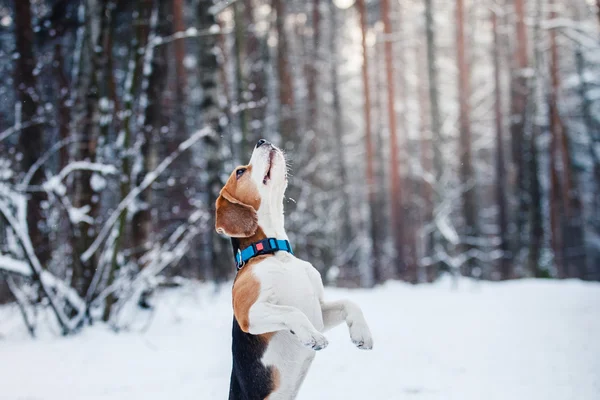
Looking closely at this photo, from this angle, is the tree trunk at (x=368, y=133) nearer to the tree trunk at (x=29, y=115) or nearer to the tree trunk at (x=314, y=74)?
the tree trunk at (x=314, y=74)

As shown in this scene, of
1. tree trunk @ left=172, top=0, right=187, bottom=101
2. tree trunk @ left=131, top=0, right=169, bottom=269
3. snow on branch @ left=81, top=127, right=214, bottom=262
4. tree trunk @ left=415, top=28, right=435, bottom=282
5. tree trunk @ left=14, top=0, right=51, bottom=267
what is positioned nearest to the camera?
snow on branch @ left=81, top=127, right=214, bottom=262

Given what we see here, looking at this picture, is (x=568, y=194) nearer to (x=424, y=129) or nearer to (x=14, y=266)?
(x=424, y=129)

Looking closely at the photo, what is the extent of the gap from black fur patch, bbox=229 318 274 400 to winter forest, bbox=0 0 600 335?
0.94 m

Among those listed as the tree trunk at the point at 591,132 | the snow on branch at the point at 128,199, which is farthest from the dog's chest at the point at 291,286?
the tree trunk at the point at 591,132

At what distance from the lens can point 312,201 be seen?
16562 millimetres

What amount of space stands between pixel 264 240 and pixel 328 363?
8.79ft

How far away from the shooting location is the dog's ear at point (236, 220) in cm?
296

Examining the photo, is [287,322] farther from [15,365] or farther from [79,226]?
[79,226]


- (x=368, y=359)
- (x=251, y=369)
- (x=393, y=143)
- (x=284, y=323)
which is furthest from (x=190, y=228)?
(x=393, y=143)

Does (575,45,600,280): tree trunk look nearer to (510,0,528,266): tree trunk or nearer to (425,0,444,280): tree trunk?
(510,0,528,266): tree trunk

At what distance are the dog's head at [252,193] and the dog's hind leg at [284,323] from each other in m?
0.47

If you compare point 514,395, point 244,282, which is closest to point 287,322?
point 244,282

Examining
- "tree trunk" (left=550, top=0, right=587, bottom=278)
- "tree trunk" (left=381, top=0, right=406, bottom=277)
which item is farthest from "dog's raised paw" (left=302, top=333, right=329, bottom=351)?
"tree trunk" (left=550, top=0, right=587, bottom=278)

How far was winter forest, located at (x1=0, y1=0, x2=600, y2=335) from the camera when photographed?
6785mm
